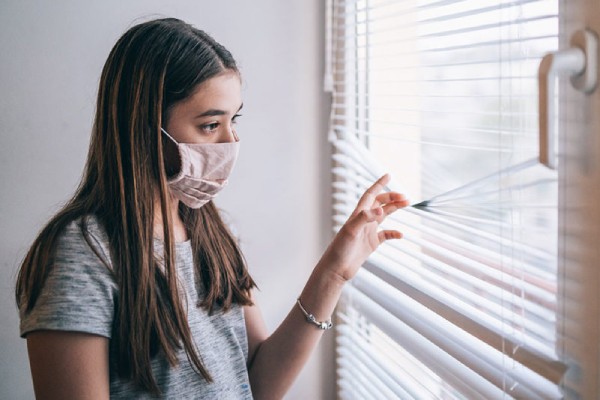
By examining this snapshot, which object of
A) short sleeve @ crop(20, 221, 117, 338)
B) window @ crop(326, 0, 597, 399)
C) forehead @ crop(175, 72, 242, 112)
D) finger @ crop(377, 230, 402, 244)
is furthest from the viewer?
finger @ crop(377, 230, 402, 244)

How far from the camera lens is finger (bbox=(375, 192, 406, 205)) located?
1219 mm

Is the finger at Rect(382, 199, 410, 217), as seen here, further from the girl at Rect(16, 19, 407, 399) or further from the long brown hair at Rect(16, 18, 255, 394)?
the long brown hair at Rect(16, 18, 255, 394)

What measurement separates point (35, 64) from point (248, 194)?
0.64 metres

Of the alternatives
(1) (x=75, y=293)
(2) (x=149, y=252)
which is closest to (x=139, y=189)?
(2) (x=149, y=252)

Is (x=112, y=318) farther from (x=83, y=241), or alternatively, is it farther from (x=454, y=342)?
(x=454, y=342)

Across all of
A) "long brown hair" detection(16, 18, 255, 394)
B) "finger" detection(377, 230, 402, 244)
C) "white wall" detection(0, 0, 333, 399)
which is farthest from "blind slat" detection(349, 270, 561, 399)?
"long brown hair" detection(16, 18, 255, 394)

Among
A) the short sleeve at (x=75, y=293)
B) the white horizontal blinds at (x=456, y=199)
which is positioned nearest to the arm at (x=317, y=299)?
the white horizontal blinds at (x=456, y=199)

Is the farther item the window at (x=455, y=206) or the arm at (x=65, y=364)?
the arm at (x=65, y=364)

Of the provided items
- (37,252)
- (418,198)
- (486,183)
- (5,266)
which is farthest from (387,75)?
(5,266)

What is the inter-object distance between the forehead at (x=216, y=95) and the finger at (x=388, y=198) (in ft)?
1.11

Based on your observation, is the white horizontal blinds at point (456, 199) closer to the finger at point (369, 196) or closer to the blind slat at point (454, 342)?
the blind slat at point (454, 342)

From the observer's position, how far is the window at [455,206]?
893 mm

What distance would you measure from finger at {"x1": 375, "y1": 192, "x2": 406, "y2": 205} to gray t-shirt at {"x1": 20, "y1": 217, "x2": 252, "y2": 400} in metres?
0.37

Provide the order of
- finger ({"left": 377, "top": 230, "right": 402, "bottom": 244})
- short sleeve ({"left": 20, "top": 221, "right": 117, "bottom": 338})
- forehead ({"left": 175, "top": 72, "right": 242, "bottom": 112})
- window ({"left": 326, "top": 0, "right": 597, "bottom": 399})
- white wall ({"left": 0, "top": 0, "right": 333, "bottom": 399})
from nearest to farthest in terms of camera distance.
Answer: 1. window ({"left": 326, "top": 0, "right": 597, "bottom": 399})
2. short sleeve ({"left": 20, "top": 221, "right": 117, "bottom": 338})
3. forehead ({"left": 175, "top": 72, "right": 242, "bottom": 112})
4. finger ({"left": 377, "top": 230, "right": 402, "bottom": 244})
5. white wall ({"left": 0, "top": 0, "right": 333, "bottom": 399})
